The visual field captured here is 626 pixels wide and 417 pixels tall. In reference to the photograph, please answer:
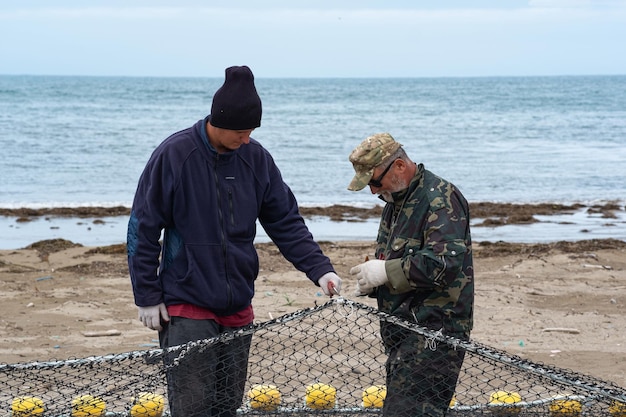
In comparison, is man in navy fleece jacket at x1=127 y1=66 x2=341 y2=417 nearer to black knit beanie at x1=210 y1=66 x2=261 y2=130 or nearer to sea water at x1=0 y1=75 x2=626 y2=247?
black knit beanie at x1=210 y1=66 x2=261 y2=130

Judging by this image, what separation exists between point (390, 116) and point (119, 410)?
1558 inches

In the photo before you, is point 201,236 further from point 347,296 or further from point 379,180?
Answer: point 347,296

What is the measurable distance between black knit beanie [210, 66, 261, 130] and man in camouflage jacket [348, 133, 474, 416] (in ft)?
1.60

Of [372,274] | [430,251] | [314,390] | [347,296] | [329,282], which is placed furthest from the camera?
[347,296]

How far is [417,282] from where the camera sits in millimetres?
3504

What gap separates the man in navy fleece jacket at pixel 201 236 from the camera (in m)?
3.60

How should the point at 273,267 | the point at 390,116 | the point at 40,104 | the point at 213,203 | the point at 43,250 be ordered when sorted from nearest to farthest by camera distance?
the point at 213,203 < the point at 273,267 < the point at 43,250 < the point at 390,116 < the point at 40,104

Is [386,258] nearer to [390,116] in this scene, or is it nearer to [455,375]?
[455,375]

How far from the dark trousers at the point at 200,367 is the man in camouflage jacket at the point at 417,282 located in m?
0.67

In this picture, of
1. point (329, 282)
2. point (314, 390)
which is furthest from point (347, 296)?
point (329, 282)

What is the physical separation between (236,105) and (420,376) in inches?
55.7

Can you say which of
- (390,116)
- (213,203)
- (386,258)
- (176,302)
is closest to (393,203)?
(386,258)

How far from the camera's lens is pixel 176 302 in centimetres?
367

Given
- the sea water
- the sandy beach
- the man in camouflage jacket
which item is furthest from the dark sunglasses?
the sea water
